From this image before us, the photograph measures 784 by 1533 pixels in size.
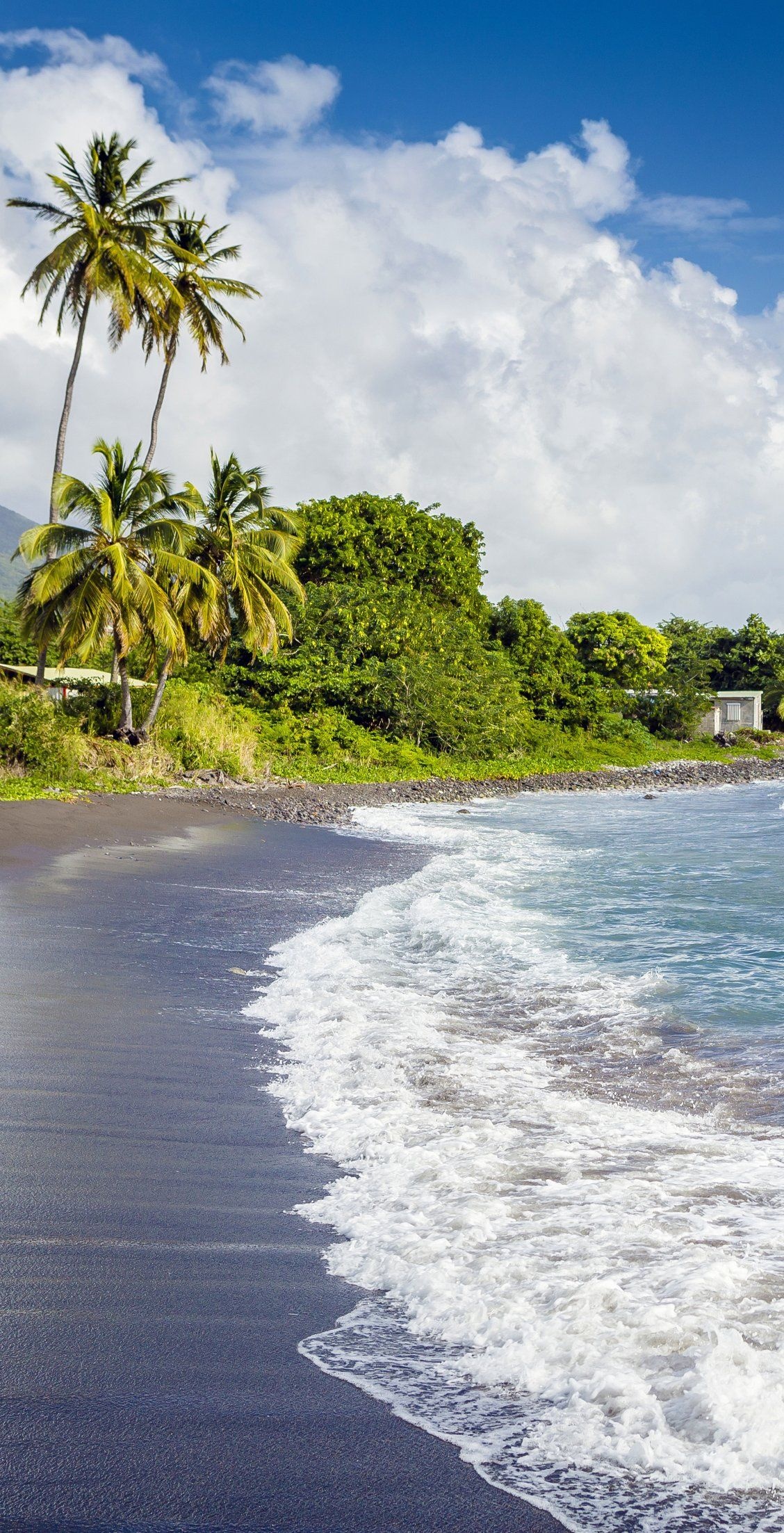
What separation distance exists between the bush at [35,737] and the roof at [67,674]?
229 inches

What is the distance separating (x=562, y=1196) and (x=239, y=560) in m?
23.3

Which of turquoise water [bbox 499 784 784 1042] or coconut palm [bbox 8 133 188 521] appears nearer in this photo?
turquoise water [bbox 499 784 784 1042]

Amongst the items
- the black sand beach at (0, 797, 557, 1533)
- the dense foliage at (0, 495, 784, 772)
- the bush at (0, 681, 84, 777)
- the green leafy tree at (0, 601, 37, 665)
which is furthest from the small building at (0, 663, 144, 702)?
the black sand beach at (0, 797, 557, 1533)

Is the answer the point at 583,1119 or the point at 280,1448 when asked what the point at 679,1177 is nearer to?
the point at 583,1119

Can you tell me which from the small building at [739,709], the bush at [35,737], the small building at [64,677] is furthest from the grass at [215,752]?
the small building at [739,709]

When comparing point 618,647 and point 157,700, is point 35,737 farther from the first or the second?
point 618,647

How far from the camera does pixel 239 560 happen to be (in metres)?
25.8

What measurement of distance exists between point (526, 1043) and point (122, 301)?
77.5 ft

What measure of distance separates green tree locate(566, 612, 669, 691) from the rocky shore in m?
13.4

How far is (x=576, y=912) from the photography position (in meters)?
11.4

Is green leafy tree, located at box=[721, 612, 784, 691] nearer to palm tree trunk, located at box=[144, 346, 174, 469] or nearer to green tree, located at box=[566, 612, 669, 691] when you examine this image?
green tree, located at box=[566, 612, 669, 691]

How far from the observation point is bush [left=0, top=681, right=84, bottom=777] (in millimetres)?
20016

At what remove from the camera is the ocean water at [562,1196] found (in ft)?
8.38

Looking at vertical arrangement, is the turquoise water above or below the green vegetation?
below
